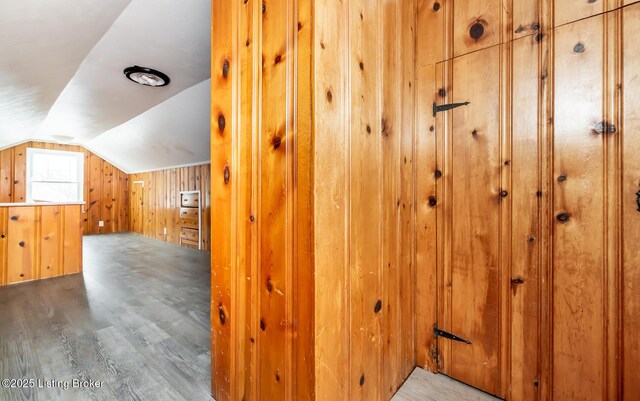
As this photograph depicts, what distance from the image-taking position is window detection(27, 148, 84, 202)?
5.73m

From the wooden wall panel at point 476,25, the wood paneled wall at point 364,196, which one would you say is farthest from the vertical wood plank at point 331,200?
the wooden wall panel at point 476,25

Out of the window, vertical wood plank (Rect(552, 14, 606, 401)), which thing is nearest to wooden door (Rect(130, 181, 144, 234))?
the window

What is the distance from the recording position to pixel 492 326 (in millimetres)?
1211

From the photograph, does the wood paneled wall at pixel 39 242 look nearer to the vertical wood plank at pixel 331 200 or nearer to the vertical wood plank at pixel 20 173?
the vertical wood plank at pixel 20 173

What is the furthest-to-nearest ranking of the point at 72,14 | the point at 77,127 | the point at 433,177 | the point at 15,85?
the point at 77,127
the point at 15,85
the point at 72,14
the point at 433,177

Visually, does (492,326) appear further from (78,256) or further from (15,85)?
(78,256)

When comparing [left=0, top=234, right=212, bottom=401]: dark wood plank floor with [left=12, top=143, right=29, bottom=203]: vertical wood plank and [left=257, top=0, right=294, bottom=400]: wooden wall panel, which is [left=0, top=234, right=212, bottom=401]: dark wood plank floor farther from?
[left=12, top=143, right=29, bottom=203]: vertical wood plank

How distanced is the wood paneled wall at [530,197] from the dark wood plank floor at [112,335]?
135 cm

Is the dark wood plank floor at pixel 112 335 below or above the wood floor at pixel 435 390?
below

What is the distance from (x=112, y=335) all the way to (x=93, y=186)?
668 centimetres

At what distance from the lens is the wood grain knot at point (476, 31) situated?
1216 millimetres

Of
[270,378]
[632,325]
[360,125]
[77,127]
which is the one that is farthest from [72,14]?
[77,127]

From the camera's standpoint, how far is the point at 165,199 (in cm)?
594

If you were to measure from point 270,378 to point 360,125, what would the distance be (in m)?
0.99
